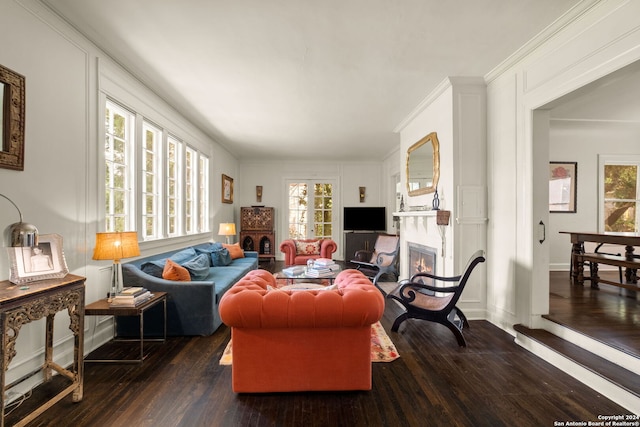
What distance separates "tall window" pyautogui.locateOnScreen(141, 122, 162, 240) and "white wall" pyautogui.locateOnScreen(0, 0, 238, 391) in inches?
35.0

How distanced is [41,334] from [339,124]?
453cm

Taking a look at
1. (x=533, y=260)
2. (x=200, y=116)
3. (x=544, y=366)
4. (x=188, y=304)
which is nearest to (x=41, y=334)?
(x=188, y=304)

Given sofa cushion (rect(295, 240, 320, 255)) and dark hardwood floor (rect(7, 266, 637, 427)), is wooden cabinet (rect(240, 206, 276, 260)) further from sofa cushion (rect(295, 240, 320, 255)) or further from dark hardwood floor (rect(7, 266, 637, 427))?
dark hardwood floor (rect(7, 266, 637, 427))

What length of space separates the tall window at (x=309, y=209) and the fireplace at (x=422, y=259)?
3.78 meters

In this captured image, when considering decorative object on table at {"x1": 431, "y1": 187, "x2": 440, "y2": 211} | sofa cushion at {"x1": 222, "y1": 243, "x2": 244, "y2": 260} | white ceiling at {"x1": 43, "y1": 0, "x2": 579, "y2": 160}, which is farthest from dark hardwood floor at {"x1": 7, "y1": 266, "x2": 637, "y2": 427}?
sofa cushion at {"x1": 222, "y1": 243, "x2": 244, "y2": 260}

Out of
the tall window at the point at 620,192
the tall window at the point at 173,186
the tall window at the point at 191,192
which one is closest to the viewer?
the tall window at the point at 173,186

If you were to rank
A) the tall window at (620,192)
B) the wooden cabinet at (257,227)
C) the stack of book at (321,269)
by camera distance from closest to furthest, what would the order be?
the stack of book at (321,269)
the tall window at (620,192)
the wooden cabinet at (257,227)

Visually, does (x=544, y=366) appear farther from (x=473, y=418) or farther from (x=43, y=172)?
(x=43, y=172)

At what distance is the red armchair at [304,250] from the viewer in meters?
6.15

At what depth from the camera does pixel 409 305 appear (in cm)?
304

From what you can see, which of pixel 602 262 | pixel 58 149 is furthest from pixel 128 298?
pixel 602 262

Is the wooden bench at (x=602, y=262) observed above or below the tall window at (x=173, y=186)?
below

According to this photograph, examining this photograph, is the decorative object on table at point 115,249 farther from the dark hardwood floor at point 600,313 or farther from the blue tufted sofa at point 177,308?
the dark hardwood floor at point 600,313

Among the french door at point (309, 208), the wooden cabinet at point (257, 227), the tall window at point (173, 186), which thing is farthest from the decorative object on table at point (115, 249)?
the french door at point (309, 208)
